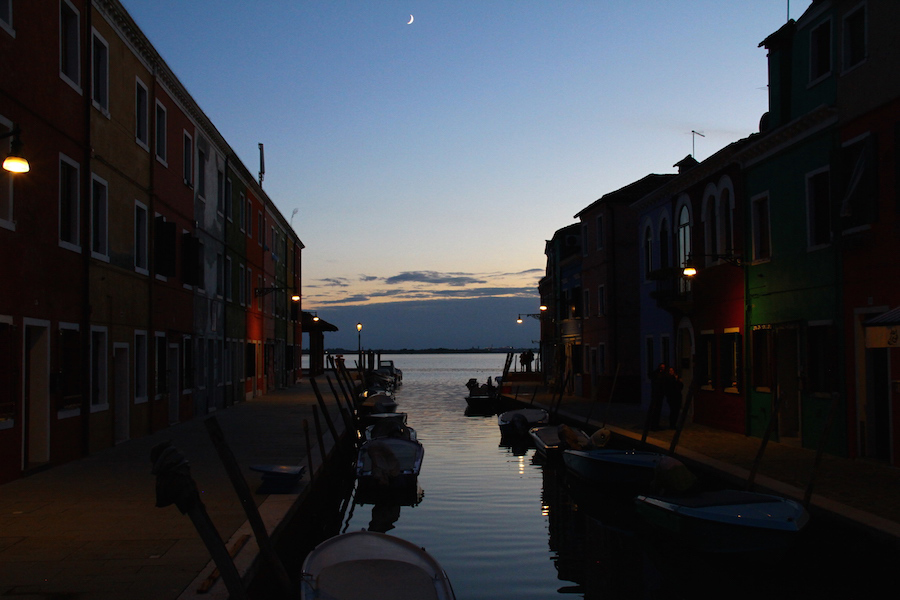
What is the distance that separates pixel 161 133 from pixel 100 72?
452 centimetres

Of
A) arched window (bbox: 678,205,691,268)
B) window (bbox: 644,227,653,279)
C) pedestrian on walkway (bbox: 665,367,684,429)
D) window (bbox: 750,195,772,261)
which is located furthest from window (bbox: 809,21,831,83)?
window (bbox: 644,227,653,279)

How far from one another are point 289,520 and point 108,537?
277 centimetres

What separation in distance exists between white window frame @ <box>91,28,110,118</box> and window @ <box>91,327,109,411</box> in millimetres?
4292

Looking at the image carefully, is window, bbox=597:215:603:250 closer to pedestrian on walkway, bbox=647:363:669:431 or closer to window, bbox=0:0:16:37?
pedestrian on walkway, bbox=647:363:669:431

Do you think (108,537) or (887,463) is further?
(887,463)

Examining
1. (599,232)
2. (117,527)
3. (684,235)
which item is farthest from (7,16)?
(599,232)

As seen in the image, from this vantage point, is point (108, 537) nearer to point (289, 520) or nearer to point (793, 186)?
point (289, 520)

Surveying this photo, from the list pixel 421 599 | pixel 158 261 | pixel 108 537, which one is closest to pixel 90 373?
pixel 158 261

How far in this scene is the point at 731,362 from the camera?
20.9 m

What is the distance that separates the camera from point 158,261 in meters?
20.6

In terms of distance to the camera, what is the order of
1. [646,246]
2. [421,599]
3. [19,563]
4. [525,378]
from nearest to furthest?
[421,599] → [19,563] → [646,246] → [525,378]

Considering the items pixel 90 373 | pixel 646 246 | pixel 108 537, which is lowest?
pixel 108 537

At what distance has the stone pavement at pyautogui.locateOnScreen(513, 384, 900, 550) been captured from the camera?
10401 millimetres

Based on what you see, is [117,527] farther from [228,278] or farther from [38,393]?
[228,278]
